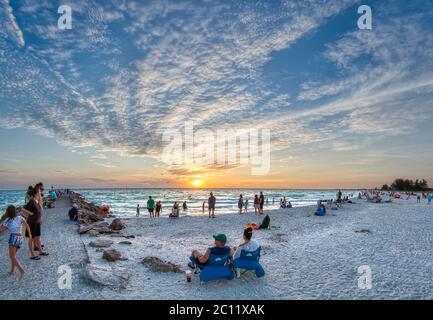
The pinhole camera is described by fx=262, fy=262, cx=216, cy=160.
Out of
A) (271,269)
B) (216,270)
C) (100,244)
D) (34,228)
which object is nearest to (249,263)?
(216,270)

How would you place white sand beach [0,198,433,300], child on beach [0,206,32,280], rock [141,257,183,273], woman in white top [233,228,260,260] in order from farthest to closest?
rock [141,257,183,273] < woman in white top [233,228,260,260] < child on beach [0,206,32,280] < white sand beach [0,198,433,300]

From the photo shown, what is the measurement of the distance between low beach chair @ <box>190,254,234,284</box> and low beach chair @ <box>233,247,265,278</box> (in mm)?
367

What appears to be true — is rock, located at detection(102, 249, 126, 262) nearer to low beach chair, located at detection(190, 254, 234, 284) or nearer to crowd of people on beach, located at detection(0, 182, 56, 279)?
crowd of people on beach, located at detection(0, 182, 56, 279)

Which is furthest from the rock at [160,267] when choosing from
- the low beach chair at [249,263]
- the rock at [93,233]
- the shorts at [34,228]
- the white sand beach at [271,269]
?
the rock at [93,233]

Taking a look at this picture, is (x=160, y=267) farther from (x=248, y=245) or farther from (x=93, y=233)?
(x=93, y=233)

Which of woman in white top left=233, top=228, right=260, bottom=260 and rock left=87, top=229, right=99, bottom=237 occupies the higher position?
woman in white top left=233, top=228, right=260, bottom=260

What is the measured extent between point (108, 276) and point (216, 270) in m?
3.03

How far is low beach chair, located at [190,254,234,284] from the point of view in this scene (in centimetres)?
743

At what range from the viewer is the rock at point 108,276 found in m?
7.05

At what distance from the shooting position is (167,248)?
12.3 m

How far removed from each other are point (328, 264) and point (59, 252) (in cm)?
1012

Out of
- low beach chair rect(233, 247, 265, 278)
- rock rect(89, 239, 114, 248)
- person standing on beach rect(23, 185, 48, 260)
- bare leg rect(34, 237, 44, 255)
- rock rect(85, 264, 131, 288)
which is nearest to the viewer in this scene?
rock rect(85, 264, 131, 288)

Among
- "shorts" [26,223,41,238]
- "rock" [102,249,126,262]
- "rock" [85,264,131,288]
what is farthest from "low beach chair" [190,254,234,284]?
"shorts" [26,223,41,238]
